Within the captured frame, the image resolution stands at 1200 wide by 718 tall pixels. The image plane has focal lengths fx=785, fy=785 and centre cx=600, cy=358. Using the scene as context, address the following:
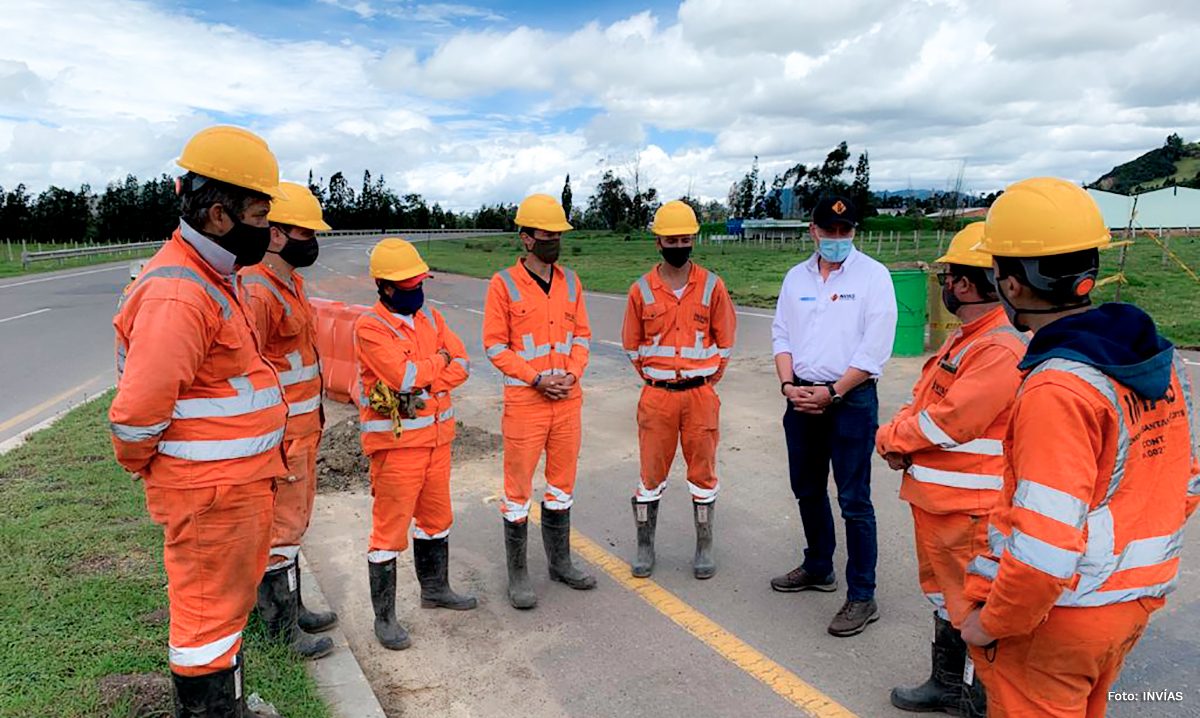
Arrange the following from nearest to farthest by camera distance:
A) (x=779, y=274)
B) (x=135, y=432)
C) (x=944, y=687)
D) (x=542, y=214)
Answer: (x=135, y=432)
(x=944, y=687)
(x=542, y=214)
(x=779, y=274)

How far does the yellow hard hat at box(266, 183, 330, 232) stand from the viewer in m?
3.88

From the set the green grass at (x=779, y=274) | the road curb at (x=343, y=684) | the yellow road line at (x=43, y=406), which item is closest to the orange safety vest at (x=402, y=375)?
the road curb at (x=343, y=684)

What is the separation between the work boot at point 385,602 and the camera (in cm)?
395

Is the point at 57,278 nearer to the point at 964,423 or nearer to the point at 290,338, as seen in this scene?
the point at 290,338

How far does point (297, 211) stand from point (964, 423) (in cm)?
321

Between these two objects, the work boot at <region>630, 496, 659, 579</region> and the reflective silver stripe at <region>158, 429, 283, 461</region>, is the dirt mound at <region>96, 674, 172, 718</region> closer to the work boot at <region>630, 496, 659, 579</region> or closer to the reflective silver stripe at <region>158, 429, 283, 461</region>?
the reflective silver stripe at <region>158, 429, 283, 461</region>

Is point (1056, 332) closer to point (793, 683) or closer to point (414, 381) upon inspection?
point (793, 683)

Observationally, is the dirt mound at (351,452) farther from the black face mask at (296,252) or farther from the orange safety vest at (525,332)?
the black face mask at (296,252)

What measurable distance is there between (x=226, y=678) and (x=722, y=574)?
9.32 ft

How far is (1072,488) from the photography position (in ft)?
6.25

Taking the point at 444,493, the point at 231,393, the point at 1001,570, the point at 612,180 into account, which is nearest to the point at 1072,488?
the point at 1001,570

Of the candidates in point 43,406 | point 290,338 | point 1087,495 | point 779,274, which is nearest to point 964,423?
point 1087,495

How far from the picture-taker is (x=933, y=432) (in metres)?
3.11

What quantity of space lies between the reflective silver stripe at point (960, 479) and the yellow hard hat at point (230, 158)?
2779mm
